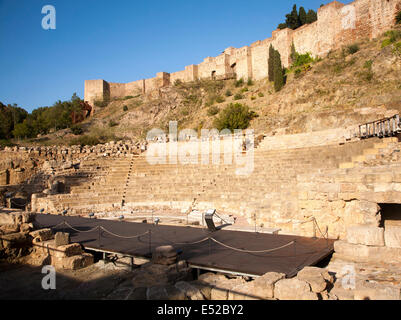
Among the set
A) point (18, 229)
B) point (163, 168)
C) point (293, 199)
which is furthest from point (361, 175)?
point (163, 168)

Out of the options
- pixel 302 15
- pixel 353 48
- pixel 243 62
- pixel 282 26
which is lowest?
pixel 353 48

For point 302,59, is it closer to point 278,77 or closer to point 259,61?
point 278,77

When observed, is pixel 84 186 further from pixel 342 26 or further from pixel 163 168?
pixel 342 26

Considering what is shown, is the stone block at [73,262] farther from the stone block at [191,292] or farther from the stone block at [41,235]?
the stone block at [191,292]

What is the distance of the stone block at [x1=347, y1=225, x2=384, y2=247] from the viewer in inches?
192

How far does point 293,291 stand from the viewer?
11.3 feet

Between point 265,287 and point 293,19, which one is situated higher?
point 293,19

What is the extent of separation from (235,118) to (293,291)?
2377 cm

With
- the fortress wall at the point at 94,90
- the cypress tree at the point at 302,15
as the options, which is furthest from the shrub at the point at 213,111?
the fortress wall at the point at 94,90

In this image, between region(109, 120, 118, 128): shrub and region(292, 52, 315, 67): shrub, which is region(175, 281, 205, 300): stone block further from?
region(109, 120, 118, 128): shrub

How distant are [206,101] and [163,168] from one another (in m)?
25.0

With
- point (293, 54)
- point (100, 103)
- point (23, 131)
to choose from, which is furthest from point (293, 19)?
point (23, 131)

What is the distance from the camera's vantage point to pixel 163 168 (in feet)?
57.4

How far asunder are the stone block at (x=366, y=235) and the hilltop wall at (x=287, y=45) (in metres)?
28.5
